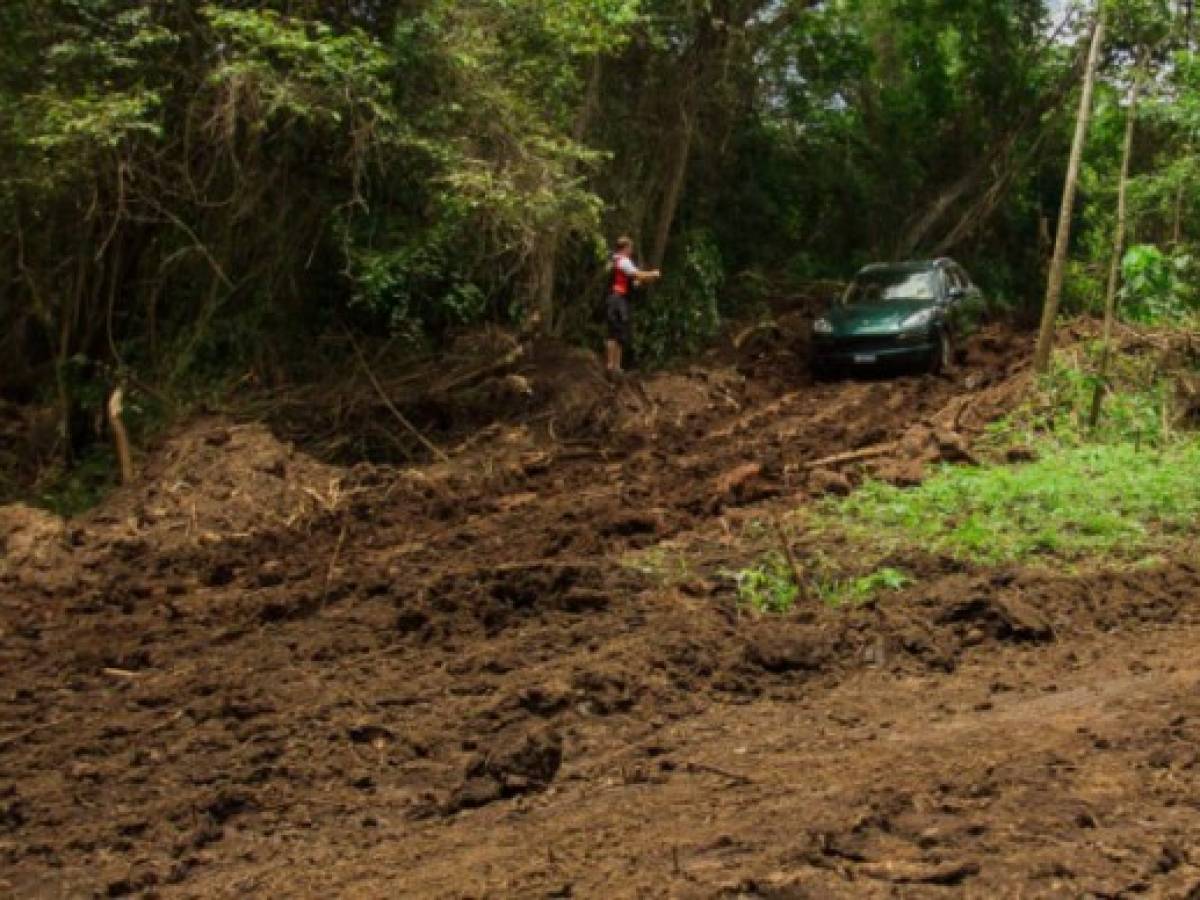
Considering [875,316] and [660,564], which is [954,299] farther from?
[660,564]

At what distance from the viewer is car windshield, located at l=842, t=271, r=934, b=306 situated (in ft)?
62.1

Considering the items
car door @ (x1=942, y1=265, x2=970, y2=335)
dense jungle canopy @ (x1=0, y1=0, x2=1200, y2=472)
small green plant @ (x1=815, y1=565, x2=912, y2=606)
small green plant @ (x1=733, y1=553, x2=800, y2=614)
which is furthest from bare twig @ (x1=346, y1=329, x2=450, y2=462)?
car door @ (x1=942, y1=265, x2=970, y2=335)

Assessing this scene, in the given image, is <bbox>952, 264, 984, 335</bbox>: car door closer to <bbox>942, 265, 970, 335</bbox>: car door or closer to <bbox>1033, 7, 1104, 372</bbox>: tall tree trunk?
<bbox>942, 265, 970, 335</bbox>: car door

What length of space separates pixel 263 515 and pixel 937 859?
8.69 metres

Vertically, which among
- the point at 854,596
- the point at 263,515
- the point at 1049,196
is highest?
the point at 1049,196

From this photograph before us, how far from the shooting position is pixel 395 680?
6996 mm

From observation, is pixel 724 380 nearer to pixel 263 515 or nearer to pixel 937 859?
pixel 263 515

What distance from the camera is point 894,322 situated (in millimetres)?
18000

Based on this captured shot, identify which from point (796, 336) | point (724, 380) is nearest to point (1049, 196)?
point (796, 336)

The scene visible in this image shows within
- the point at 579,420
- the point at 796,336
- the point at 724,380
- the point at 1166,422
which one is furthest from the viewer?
the point at 796,336

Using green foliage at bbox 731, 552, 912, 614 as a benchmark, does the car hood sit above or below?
above

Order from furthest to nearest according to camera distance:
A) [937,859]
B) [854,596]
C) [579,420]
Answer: [579,420], [854,596], [937,859]

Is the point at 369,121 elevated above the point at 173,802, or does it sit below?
above

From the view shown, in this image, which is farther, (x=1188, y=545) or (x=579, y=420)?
(x=579, y=420)
